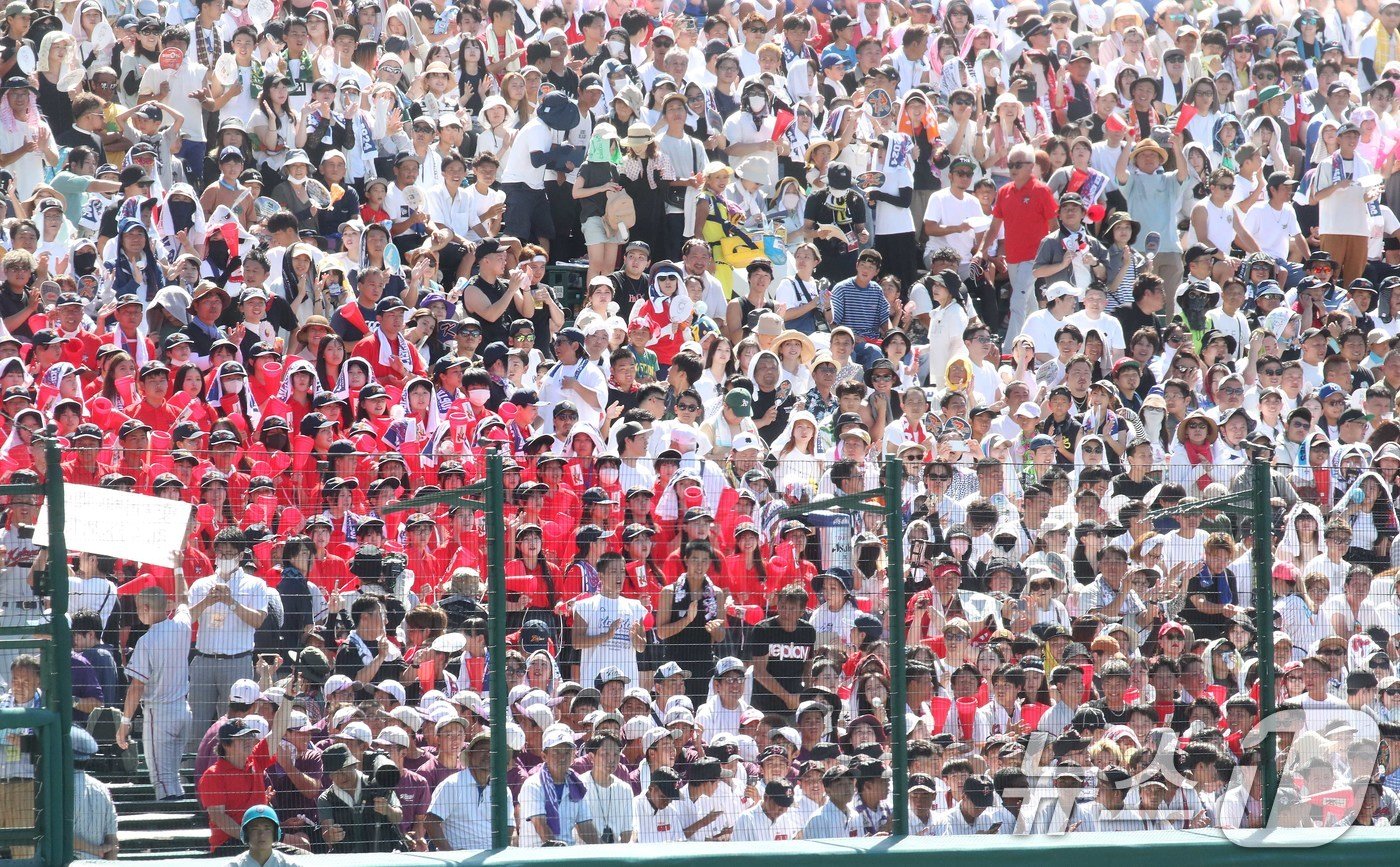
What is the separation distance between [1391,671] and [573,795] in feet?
12.3

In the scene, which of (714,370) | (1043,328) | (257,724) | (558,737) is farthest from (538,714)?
(1043,328)

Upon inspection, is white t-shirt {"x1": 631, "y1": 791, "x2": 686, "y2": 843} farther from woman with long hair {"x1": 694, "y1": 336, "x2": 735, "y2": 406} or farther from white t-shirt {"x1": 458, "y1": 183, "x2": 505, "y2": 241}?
white t-shirt {"x1": 458, "y1": 183, "x2": 505, "y2": 241}

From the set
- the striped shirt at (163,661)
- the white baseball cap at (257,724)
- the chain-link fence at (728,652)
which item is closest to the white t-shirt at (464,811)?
the chain-link fence at (728,652)

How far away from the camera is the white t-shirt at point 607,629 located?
7379mm

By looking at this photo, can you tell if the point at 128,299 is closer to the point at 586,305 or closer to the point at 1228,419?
the point at 586,305

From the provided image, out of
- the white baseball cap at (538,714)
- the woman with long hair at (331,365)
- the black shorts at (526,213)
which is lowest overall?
the white baseball cap at (538,714)

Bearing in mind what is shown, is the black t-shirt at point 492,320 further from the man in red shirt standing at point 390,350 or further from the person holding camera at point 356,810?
the person holding camera at point 356,810

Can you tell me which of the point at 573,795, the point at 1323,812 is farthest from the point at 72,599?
the point at 1323,812

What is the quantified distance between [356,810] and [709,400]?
6.87 m

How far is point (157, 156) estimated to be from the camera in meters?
14.4

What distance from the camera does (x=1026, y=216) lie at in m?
16.2

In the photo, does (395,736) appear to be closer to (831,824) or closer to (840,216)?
(831,824)

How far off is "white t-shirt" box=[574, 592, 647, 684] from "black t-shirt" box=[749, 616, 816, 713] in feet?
1.68

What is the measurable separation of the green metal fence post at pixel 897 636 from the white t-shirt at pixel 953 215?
9487 millimetres
